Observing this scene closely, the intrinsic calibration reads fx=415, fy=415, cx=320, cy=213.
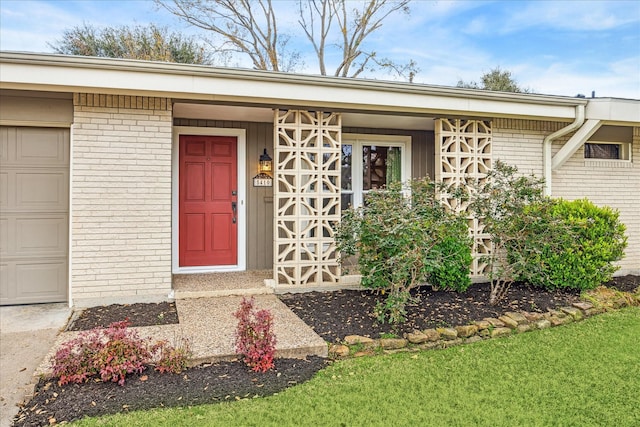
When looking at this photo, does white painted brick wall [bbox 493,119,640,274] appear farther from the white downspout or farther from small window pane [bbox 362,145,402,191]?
small window pane [bbox 362,145,402,191]

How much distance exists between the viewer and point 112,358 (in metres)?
2.96

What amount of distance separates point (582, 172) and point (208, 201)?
6.00m

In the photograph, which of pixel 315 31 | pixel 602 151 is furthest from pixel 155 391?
pixel 315 31

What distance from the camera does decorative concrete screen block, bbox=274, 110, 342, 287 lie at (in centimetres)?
541

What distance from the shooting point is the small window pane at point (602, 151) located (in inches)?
273

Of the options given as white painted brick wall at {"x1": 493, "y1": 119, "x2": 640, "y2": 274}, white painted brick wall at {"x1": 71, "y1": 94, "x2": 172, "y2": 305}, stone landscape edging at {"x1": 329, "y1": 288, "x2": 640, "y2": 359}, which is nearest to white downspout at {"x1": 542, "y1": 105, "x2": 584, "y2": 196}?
white painted brick wall at {"x1": 493, "y1": 119, "x2": 640, "y2": 274}

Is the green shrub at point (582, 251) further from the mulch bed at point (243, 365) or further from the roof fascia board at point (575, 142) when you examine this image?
the roof fascia board at point (575, 142)

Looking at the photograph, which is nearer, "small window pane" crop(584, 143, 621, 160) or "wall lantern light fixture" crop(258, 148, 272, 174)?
"wall lantern light fixture" crop(258, 148, 272, 174)

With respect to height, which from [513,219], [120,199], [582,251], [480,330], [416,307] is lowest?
[480,330]

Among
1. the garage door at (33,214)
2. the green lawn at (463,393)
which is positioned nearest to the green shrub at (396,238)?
the green lawn at (463,393)

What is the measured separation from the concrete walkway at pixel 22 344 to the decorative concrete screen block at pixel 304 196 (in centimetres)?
253

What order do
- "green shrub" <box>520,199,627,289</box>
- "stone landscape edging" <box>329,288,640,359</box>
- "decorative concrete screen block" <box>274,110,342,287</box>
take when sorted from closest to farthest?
"stone landscape edging" <box>329,288,640,359</box>, "green shrub" <box>520,199,627,289</box>, "decorative concrete screen block" <box>274,110,342,287</box>

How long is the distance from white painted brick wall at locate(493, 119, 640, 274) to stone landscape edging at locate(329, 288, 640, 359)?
2130 millimetres

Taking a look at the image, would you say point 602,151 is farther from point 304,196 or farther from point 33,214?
point 33,214
